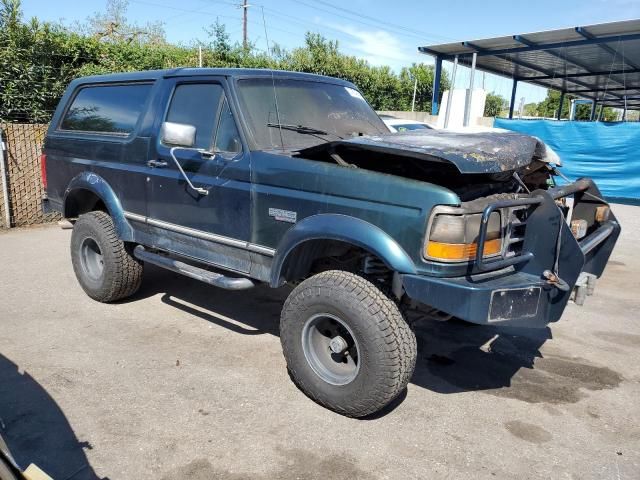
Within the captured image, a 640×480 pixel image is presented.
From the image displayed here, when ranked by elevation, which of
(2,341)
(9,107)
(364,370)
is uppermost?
(9,107)

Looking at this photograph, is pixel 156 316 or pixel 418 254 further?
pixel 156 316

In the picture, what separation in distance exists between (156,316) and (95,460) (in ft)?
7.20

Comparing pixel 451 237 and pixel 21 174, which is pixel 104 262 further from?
pixel 21 174

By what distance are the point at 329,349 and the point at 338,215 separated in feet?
3.04

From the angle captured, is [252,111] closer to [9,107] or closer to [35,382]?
[35,382]

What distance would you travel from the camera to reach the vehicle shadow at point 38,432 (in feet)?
9.21

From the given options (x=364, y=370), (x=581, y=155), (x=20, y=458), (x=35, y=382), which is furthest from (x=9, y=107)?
(x=581, y=155)

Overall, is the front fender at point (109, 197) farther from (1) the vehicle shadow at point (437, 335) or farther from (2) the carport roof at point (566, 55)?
(2) the carport roof at point (566, 55)

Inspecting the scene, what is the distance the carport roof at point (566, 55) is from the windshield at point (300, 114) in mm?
9331

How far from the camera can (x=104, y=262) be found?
16.3 ft

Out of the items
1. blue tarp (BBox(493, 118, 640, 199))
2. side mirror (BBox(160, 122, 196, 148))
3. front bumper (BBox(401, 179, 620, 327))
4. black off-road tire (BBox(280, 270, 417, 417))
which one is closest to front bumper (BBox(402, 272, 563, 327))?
front bumper (BBox(401, 179, 620, 327))

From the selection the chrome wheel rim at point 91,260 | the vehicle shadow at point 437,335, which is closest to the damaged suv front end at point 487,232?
the vehicle shadow at point 437,335

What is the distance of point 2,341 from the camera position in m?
4.29

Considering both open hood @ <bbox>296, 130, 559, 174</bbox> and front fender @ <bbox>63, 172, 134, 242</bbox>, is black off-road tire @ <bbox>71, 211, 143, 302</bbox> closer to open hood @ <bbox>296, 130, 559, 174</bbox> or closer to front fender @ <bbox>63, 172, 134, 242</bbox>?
front fender @ <bbox>63, 172, 134, 242</bbox>
